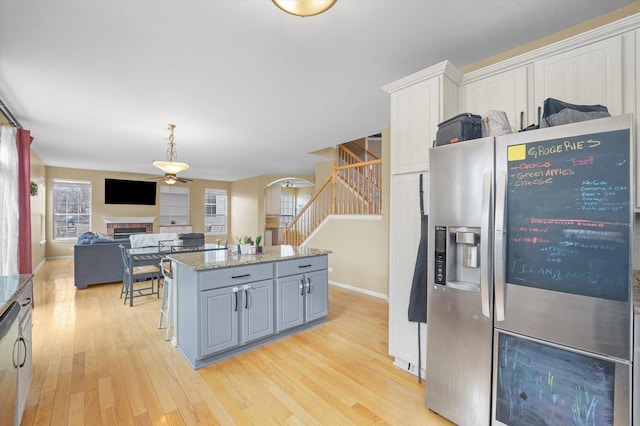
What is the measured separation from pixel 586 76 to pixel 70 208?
1158 cm

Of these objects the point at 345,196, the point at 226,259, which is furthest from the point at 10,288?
the point at 345,196

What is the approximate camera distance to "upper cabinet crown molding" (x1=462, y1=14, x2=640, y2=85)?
5.63 feet

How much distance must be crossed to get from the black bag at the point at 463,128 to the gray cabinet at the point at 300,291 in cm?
199

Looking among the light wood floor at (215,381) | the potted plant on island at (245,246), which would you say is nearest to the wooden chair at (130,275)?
the light wood floor at (215,381)

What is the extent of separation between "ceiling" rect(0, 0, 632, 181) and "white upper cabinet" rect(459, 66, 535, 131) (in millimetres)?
343

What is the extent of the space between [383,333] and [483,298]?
1818mm

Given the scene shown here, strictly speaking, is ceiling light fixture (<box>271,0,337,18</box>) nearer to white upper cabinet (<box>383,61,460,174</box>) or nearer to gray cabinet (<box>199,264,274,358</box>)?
white upper cabinet (<box>383,61,460,174</box>)

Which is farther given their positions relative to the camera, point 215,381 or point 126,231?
point 126,231

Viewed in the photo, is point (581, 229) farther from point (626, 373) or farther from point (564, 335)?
point (626, 373)

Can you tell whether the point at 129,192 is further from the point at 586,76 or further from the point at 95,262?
the point at 586,76

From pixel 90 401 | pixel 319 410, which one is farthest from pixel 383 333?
pixel 90 401

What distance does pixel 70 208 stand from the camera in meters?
8.65

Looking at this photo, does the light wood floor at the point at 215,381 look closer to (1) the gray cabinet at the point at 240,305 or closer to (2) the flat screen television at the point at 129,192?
(1) the gray cabinet at the point at 240,305

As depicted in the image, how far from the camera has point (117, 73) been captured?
2824 millimetres
